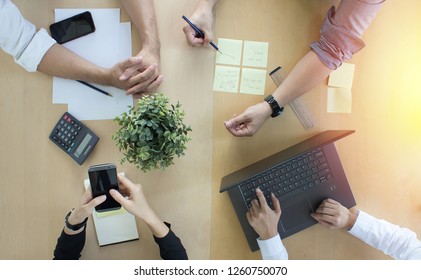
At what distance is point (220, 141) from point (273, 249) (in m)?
0.36

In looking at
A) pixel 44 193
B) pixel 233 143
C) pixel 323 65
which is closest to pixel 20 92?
pixel 44 193

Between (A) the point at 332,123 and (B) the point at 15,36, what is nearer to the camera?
(B) the point at 15,36

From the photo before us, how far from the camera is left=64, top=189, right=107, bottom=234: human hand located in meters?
1.00

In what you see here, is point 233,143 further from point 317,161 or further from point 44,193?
point 44,193

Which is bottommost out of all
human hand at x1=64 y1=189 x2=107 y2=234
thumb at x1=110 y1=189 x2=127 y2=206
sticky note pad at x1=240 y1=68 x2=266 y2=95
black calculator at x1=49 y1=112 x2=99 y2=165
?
human hand at x1=64 y1=189 x2=107 y2=234

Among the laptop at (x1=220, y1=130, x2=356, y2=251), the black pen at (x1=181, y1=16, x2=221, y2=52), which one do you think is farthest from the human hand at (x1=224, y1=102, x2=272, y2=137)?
the black pen at (x1=181, y1=16, x2=221, y2=52)

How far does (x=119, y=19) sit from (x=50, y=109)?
0.35m

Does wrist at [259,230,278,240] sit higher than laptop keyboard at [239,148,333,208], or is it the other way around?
laptop keyboard at [239,148,333,208]

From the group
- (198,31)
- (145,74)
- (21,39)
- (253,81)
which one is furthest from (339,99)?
(21,39)

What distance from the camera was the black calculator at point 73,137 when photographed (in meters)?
1.12

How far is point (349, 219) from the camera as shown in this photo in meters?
1.15

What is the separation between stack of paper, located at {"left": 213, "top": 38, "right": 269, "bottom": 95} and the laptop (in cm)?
26

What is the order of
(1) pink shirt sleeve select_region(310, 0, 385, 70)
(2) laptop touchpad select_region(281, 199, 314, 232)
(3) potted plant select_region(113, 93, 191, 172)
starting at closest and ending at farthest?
(3) potted plant select_region(113, 93, 191, 172) < (1) pink shirt sleeve select_region(310, 0, 385, 70) < (2) laptop touchpad select_region(281, 199, 314, 232)

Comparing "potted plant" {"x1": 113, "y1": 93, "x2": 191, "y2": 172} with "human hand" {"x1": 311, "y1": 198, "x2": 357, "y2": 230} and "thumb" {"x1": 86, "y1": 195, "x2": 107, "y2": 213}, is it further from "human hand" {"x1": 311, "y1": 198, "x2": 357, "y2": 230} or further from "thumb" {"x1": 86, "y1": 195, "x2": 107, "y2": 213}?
"human hand" {"x1": 311, "y1": 198, "x2": 357, "y2": 230}
